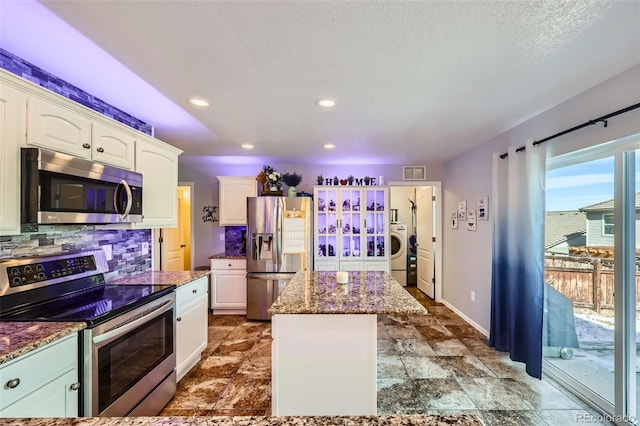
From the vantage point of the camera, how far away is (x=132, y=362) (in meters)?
1.73

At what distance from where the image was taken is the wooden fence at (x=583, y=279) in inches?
81.1

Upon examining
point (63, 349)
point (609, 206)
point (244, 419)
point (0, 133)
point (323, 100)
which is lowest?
point (63, 349)

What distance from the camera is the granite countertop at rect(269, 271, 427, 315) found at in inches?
62.3

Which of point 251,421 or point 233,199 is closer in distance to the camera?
point 251,421

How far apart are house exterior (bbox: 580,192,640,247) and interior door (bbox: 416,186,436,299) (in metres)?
2.59

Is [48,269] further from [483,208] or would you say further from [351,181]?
[483,208]

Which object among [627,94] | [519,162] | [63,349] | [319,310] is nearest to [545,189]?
[519,162]

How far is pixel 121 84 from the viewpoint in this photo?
6.50 ft

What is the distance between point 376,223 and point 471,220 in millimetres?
1365

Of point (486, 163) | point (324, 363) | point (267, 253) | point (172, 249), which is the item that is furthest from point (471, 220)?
point (172, 249)

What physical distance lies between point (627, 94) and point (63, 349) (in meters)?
3.47

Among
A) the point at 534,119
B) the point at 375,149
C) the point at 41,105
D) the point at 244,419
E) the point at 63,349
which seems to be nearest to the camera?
the point at 244,419

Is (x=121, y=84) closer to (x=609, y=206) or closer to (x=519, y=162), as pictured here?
(x=519, y=162)

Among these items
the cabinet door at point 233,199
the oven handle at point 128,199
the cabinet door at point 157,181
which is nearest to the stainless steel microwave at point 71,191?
the oven handle at point 128,199
